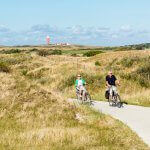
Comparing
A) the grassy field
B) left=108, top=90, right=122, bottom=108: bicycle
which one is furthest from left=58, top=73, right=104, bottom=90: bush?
left=108, top=90, right=122, bottom=108: bicycle

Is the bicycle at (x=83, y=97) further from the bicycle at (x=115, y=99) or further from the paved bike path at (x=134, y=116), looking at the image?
the bicycle at (x=115, y=99)

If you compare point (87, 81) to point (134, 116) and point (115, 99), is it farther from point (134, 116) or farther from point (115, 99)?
point (134, 116)

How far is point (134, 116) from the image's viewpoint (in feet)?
65.6

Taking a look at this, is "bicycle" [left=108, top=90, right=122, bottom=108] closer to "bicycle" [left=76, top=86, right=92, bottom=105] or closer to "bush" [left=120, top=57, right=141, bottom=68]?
"bicycle" [left=76, top=86, right=92, bottom=105]

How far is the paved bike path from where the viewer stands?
53.2 feet

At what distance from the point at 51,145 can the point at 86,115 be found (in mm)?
5779

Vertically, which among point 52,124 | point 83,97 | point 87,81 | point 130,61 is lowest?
point 87,81

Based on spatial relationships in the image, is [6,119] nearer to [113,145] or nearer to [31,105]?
[31,105]

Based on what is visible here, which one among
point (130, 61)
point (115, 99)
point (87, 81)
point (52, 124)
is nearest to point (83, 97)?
point (115, 99)

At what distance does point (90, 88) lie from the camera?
35406mm

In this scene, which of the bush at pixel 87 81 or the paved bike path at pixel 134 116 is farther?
the bush at pixel 87 81

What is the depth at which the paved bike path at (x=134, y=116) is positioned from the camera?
16.2m

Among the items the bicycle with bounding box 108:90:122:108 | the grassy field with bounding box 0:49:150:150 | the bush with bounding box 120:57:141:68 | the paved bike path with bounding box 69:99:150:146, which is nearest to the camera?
the grassy field with bounding box 0:49:150:150

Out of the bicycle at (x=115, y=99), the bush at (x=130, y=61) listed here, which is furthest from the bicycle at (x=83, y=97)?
the bush at (x=130, y=61)
